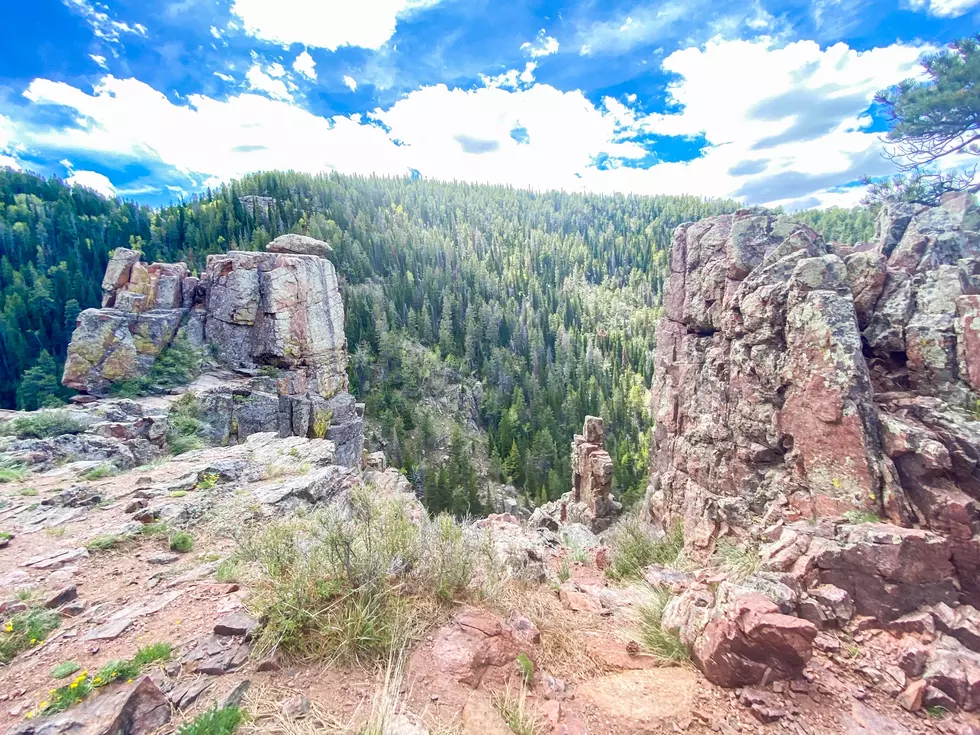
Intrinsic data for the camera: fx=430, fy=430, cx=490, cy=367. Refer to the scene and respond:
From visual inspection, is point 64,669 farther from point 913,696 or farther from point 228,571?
point 913,696

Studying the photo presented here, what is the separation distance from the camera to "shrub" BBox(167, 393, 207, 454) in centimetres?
1545

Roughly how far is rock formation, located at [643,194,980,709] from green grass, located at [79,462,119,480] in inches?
539

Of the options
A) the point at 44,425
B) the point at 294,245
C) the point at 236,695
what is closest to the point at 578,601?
the point at 236,695

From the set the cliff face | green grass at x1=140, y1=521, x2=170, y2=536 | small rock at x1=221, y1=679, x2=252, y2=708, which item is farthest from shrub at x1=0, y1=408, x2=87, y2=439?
the cliff face

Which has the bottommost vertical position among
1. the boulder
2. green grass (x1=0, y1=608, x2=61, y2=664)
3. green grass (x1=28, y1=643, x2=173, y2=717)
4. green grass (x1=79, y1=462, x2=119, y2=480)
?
green grass (x1=79, y1=462, x2=119, y2=480)

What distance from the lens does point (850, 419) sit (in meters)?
7.18

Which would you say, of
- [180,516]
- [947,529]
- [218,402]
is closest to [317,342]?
[218,402]

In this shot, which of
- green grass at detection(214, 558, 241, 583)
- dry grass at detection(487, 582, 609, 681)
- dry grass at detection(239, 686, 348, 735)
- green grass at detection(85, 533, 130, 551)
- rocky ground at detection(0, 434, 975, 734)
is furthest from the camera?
green grass at detection(85, 533, 130, 551)

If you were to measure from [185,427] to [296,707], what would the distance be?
1708 centimetres

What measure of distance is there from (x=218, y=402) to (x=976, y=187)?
2890cm

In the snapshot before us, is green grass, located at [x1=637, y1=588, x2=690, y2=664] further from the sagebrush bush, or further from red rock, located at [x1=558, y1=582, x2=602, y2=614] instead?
the sagebrush bush

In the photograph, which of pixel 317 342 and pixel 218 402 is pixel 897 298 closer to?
pixel 218 402

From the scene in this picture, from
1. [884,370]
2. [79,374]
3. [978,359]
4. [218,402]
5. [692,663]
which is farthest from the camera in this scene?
[218,402]

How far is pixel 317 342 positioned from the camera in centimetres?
2694
